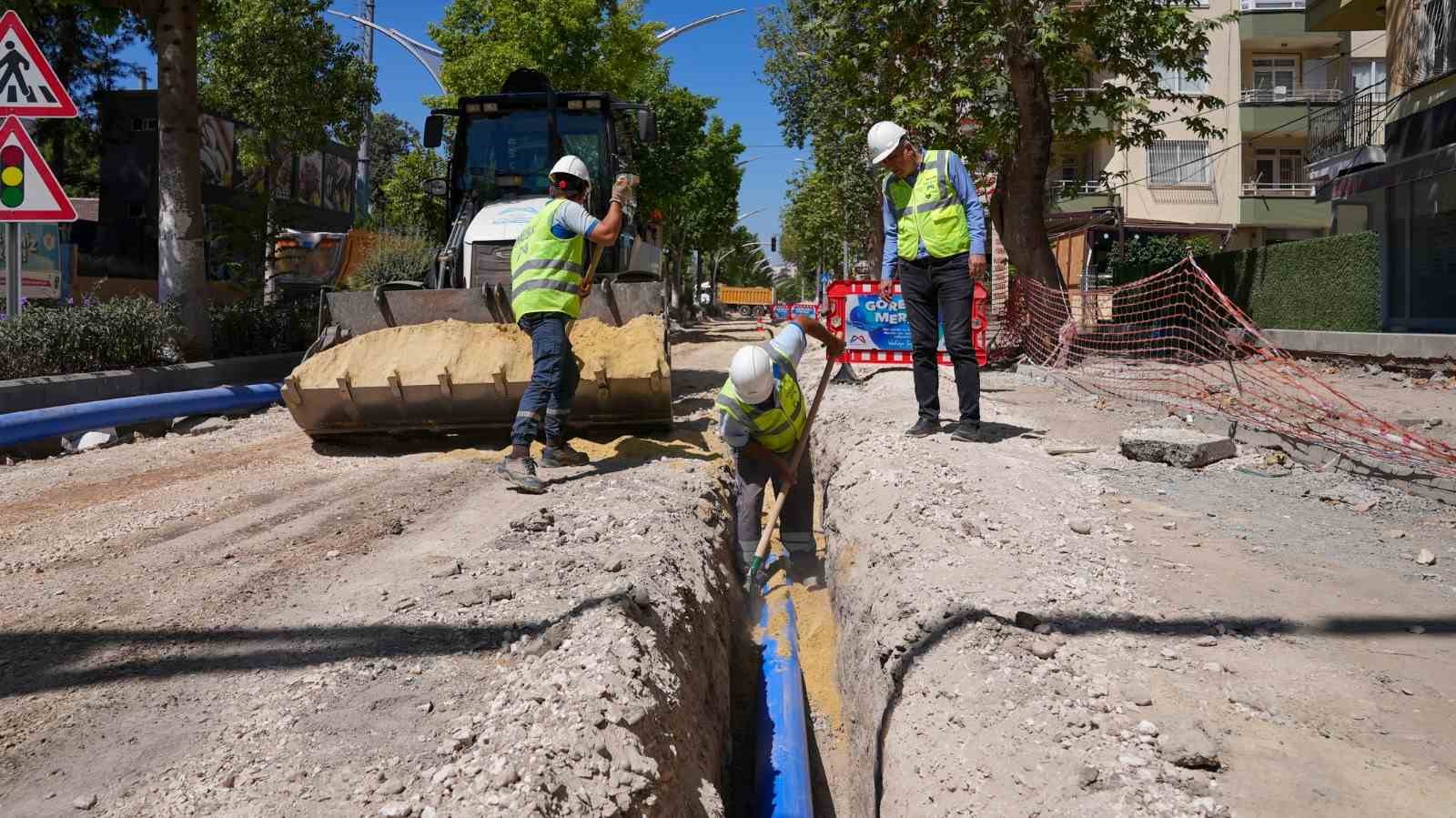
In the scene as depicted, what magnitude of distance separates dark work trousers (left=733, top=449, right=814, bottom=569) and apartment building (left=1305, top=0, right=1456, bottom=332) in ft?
33.7

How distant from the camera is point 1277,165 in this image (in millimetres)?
32688

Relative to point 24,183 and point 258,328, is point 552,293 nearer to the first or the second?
point 24,183

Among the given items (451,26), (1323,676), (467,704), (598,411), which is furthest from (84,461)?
(451,26)

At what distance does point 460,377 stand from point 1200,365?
7.83 m

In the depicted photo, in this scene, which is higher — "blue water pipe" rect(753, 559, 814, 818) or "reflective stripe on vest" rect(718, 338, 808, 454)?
"reflective stripe on vest" rect(718, 338, 808, 454)

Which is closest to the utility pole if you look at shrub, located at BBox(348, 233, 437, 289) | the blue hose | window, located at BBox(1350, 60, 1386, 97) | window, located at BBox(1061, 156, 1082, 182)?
shrub, located at BBox(348, 233, 437, 289)

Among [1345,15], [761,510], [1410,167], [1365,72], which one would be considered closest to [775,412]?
[761,510]

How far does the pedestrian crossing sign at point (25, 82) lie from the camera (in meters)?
6.76

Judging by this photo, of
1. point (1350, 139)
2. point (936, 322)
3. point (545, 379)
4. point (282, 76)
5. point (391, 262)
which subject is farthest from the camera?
point (1350, 139)

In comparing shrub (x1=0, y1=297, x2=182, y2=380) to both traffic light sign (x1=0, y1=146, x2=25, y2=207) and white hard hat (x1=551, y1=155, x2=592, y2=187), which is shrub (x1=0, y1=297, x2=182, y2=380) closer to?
traffic light sign (x1=0, y1=146, x2=25, y2=207)

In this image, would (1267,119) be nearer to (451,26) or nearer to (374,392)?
(451,26)

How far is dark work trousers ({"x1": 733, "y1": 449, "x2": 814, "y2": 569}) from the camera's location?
6129mm

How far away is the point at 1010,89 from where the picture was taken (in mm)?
14383

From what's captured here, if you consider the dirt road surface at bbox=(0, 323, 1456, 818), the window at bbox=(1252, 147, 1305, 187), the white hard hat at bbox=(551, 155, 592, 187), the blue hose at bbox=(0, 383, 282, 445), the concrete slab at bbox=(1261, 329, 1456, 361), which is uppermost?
the window at bbox=(1252, 147, 1305, 187)
